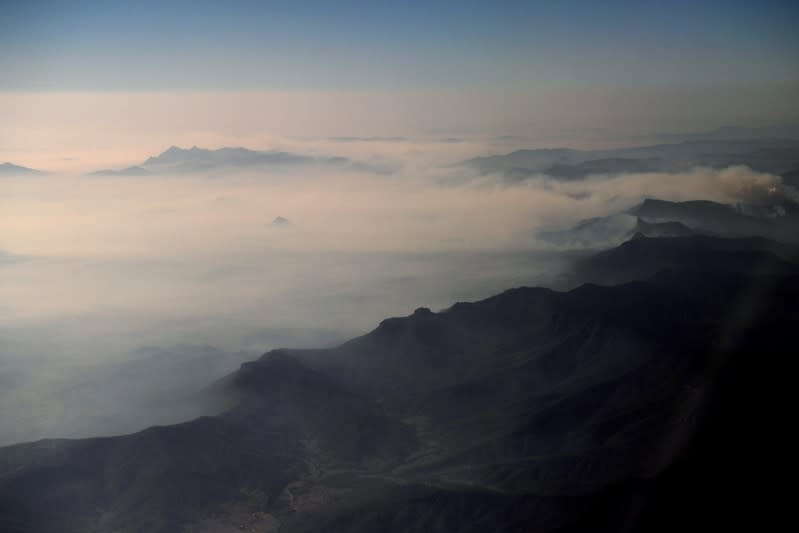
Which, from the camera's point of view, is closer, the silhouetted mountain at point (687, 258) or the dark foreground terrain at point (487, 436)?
the dark foreground terrain at point (487, 436)

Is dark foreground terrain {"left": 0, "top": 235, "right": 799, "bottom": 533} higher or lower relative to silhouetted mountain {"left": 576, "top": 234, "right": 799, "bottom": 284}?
lower

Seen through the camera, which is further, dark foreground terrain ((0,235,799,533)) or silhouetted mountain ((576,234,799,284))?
silhouetted mountain ((576,234,799,284))

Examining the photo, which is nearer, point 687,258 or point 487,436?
point 487,436

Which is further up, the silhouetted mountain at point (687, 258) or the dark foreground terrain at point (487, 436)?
the silhouetted mountain at point (687, 258)

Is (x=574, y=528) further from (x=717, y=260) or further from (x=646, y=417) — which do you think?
(x=717, y=260)

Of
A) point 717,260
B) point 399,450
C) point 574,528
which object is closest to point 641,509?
point 574,528

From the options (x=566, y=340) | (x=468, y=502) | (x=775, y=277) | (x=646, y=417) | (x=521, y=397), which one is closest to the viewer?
(x=468, y=502)

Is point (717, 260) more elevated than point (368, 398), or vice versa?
point (717, 260)

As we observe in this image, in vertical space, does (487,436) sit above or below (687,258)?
below
